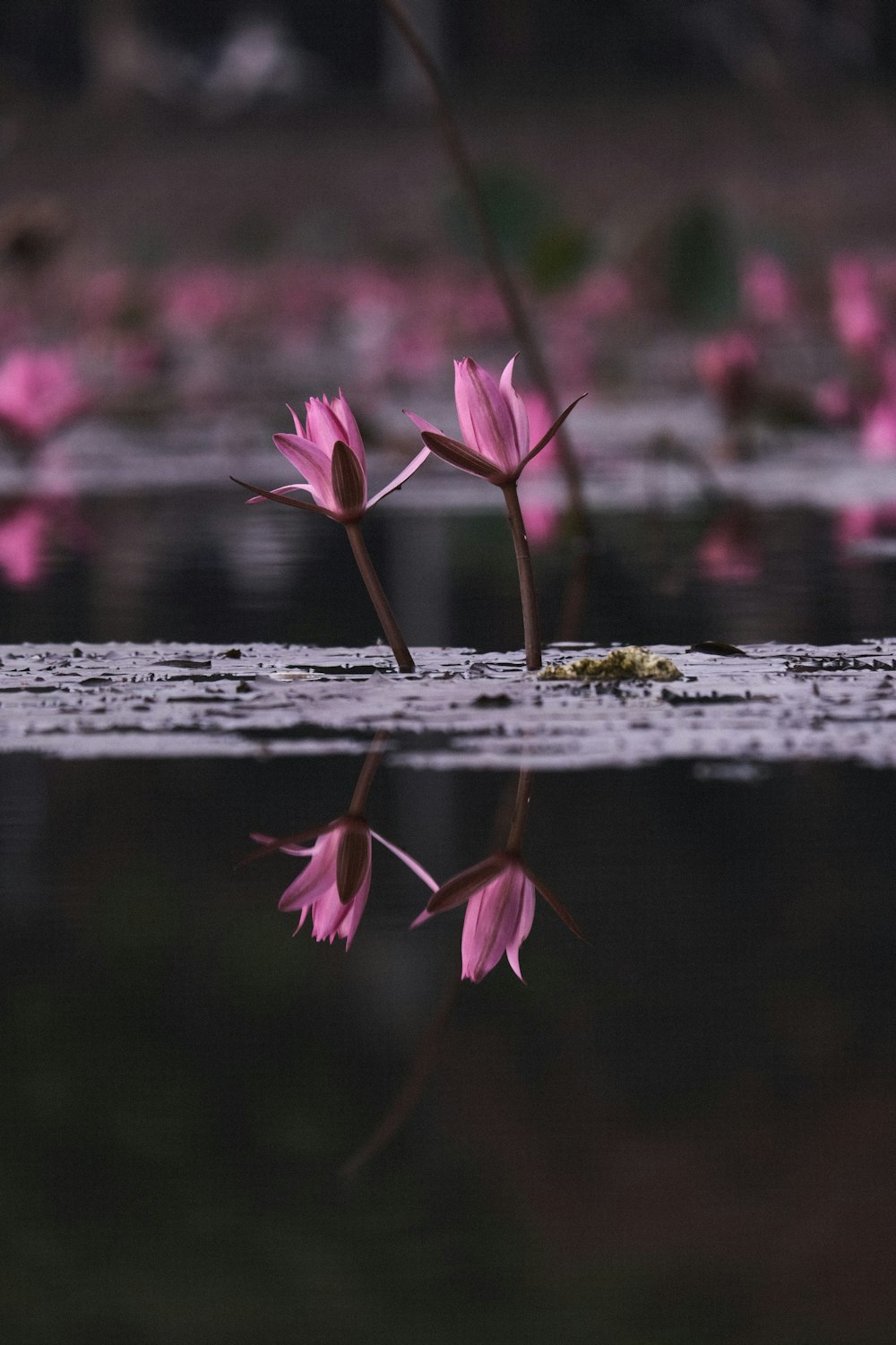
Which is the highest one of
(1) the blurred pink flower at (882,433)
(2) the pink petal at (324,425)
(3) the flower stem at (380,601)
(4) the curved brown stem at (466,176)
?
(1) the blurred pink flower at (882,433)

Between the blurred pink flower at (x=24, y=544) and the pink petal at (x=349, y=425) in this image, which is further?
the blurred pink flower at (x=24, y=544)

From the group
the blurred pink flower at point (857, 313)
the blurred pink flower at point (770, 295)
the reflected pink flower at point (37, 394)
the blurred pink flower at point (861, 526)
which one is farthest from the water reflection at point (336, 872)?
the blurred pink flower at point (770, 295)

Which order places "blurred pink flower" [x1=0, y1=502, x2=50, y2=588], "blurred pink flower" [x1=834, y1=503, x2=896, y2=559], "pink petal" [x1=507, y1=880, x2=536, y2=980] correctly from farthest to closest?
1. "blurred pink flower" [x1=834, y1=503, x2=896, y2=559]
2. "blurred pink flower" [x1=0, y1=502, x2=50, y2=588]
3. "pink petal" [x1=507, y1=880, x2=536, y2=980]

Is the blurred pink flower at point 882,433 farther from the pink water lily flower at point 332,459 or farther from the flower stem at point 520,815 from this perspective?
the flower stem at point 520,815

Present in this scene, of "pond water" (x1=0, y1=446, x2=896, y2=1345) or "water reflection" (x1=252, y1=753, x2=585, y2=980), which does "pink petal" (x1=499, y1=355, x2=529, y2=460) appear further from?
"water reflection" (x1=252, y1=753, x2=585, y2=980)

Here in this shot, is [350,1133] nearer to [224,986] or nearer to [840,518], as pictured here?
[224,986]

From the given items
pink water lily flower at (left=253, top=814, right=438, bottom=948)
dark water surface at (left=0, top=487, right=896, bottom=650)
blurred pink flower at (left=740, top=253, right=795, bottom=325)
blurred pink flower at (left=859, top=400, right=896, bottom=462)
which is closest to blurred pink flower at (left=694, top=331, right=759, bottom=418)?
blurred pink flower at (left=859, top=400, right=896, bottom=462)

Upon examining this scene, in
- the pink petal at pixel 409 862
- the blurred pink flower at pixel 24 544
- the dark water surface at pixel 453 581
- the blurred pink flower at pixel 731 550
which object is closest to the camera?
the pink petal at pixel 409 862
